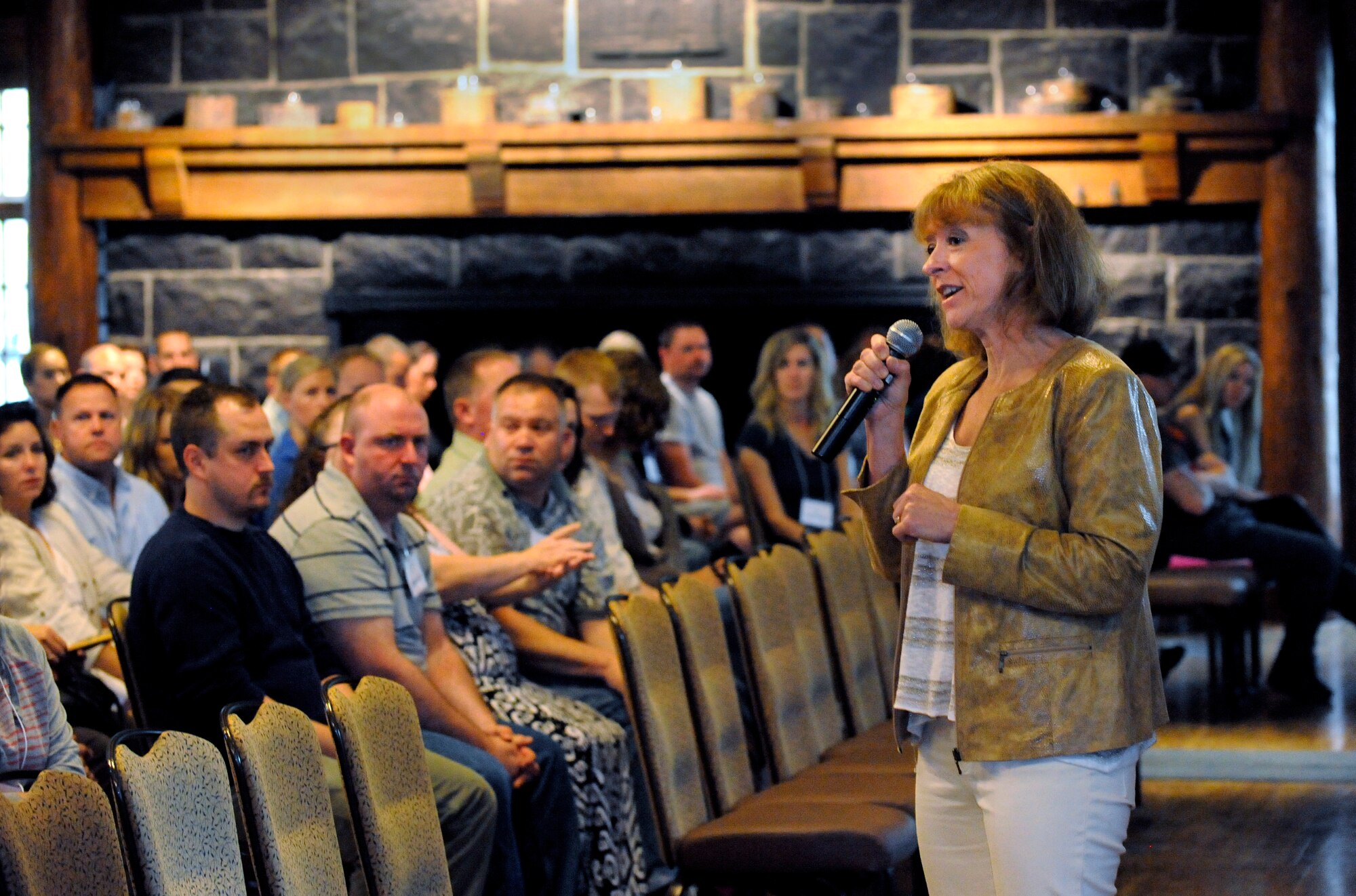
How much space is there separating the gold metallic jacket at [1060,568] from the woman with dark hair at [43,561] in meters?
2.34

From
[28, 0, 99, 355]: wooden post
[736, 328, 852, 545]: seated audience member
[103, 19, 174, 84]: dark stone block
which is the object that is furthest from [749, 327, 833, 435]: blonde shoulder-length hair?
[103, 19, 174, 84]: dark stone block

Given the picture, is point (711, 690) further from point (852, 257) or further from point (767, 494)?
point (852, 257)

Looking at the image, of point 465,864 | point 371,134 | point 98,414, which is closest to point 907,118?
point 371,134

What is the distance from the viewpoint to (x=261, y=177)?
25.3 feet

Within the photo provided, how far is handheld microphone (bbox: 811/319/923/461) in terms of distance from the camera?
215 centimetres

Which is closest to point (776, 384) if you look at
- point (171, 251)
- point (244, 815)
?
point (171, 251)

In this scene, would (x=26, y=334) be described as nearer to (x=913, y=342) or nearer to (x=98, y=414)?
(x=98, y=414)

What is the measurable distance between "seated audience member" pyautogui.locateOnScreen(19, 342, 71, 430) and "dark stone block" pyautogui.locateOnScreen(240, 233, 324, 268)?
71.5 inches

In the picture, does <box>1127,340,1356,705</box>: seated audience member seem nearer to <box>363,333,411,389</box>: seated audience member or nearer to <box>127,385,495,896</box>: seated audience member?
<box>363,333,411,389</box>: seated audience member

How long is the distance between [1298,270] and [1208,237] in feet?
1.41

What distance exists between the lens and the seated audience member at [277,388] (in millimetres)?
6215

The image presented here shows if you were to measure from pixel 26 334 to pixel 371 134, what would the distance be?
2.07m

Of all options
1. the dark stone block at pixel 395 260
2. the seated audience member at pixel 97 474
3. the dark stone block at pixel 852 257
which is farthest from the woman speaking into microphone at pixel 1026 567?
the dark stone block at pixel 395 260

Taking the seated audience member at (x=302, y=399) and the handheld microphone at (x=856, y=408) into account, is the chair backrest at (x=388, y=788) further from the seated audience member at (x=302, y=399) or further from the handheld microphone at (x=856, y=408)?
the seated audience member at (x=302, y=399)
